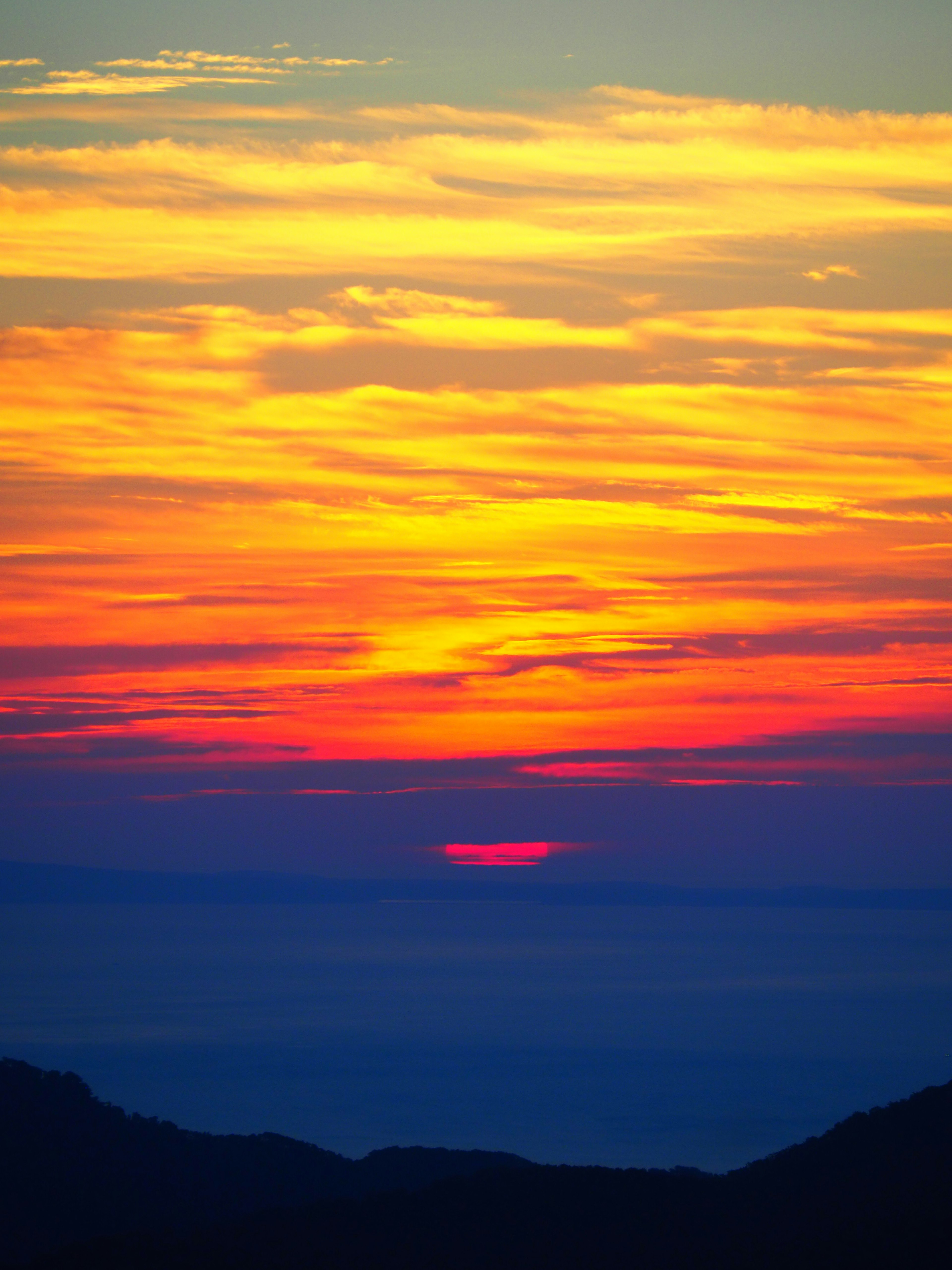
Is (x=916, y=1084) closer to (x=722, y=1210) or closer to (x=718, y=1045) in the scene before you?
(x=718, y=1045)

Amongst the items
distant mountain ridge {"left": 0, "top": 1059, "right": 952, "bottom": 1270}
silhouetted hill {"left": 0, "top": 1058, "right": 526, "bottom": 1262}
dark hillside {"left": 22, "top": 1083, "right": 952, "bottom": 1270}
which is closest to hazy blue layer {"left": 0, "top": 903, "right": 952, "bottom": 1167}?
silhouetted hill {"left": 0, "top": 1058, "right": 526, "bottom": 1262}

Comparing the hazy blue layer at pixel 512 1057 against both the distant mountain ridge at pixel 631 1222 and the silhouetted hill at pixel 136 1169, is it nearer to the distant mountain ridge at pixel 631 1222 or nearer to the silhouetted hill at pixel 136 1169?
the silhouetted hill at pixel 136 1169

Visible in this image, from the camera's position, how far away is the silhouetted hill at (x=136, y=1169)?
3259 centimetres

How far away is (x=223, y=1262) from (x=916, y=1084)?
96.7 m

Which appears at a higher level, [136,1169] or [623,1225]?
[136,1169]

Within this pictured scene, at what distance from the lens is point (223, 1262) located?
2319 centimetres

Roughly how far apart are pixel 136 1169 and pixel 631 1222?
695 inches

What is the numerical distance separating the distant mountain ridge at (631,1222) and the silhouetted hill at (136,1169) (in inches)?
37.1

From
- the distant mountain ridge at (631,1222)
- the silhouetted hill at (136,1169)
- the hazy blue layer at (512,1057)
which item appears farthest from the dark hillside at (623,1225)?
the hazy blue layer at (512,1057)

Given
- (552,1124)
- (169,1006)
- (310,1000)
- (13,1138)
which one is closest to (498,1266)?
(13,1138)

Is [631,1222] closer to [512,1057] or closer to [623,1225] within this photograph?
[623,1225]

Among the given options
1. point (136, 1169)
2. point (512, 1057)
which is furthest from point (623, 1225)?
point (512, 1057)

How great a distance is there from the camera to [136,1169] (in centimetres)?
3572

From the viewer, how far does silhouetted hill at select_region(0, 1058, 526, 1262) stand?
32.6 m
